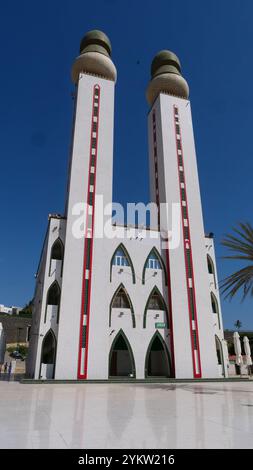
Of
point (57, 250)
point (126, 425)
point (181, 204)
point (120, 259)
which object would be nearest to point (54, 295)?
point (57, 250)

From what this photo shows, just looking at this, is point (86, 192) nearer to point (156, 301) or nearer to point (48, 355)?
point (156, 301)

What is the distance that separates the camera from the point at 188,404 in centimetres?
1193

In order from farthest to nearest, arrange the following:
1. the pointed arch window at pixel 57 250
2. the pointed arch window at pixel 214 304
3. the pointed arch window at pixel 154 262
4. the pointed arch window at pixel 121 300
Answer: the pointed arch window at pixel 214 304
the pointed arch window at pixel 154 262
the pointed arch window at pixel 57 250
the pointed arch window at pixel 121 300

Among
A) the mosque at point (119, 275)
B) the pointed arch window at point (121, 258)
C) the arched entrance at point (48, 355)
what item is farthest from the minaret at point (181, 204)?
the arched entrance at point (48, 355)

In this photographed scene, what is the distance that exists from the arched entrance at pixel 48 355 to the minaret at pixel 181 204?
9.90 metres

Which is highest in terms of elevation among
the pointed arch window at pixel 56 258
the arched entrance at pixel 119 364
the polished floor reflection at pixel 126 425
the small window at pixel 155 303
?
the pointed arch window at pixel 56 258

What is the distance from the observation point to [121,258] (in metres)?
29.3

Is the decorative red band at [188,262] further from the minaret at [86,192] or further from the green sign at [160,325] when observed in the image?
the minaret at [86,192]

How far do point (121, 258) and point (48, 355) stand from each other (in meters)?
10.2

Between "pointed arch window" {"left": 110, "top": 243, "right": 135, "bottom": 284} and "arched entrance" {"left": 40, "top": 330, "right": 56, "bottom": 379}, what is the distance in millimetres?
7783

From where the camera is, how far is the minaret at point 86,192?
24.9m
